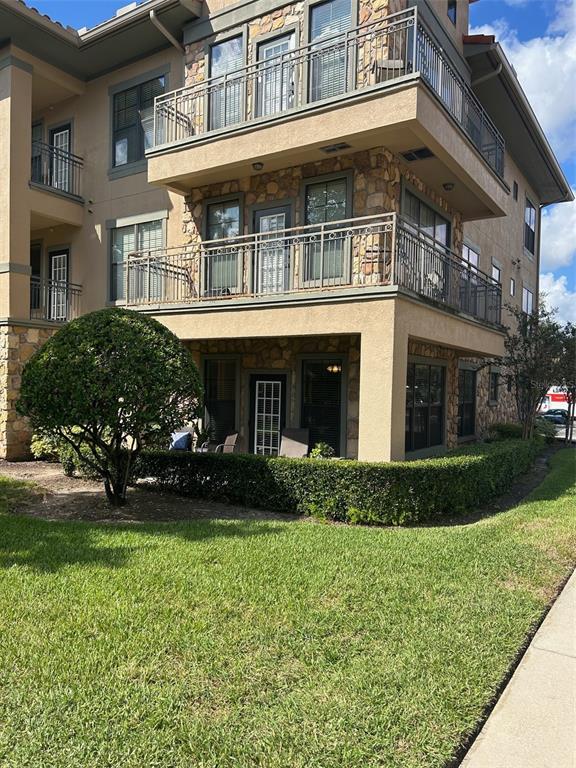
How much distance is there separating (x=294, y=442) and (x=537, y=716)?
8033mm

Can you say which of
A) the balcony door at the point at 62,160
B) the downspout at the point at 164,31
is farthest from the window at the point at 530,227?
the balcony door at the point at 62,160

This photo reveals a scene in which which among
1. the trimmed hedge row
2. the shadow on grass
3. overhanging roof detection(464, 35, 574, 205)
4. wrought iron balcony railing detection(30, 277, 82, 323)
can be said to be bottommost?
the shadow on grass

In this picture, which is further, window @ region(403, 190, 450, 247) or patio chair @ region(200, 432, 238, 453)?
patio chair @ region(200, 432, 238, 453)

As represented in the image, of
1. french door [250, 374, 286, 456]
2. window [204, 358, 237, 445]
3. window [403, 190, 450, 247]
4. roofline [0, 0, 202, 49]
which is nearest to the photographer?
window [403, 190, 450, 247]

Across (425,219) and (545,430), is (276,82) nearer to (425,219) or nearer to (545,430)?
(425,219)

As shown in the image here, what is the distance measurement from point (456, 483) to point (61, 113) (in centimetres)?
1512

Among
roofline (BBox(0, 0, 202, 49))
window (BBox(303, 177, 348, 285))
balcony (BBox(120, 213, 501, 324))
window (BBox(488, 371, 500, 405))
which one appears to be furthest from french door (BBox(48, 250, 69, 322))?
window (BBox(488, 371, 500, 405))

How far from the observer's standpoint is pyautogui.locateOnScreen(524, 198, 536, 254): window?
22.1m

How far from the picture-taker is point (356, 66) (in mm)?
9812

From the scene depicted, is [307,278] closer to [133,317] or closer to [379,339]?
[379,339]

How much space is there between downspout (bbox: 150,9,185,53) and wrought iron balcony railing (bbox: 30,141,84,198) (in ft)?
14.1

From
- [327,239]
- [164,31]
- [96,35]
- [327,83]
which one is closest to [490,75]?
[327,83]

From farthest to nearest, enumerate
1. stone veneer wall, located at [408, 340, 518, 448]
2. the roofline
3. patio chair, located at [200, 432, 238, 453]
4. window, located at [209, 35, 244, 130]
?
1. stone veneer wall, located at [408, 340, 518, 448]
2. the roofline
3. patio chair, located at [200, 432, 238, 453]
4. window, located at [209, 35, 244, 130]

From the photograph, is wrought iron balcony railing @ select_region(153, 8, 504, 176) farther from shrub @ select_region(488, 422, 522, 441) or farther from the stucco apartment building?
shrub @ select_region(488, 422, 522, 441)
